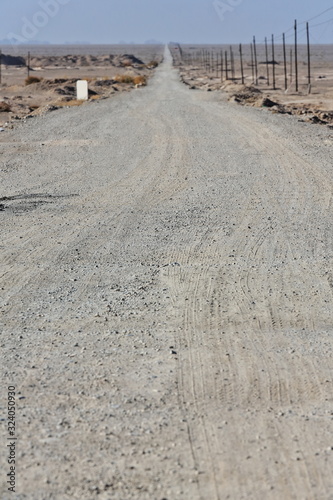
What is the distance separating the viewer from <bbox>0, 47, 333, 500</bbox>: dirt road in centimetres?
452

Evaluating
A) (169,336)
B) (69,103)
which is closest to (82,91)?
(69,103)

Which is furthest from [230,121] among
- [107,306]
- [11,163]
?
[107,306]

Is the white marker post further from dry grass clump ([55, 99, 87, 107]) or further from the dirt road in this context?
the dirt road

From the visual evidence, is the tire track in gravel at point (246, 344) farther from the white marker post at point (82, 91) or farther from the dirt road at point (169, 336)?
the white marker post at point (82, 91)

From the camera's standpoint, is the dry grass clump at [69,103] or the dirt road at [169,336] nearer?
the dirt road at [169,336]

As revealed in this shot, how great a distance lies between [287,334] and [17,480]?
3009 mm

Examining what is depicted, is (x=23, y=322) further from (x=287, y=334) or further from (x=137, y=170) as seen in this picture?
(x=137, y=170)

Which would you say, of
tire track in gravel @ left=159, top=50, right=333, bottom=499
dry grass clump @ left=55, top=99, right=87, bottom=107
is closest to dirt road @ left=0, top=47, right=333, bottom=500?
tire track in gravel @ left=159, top=50, right=333, bottom=499

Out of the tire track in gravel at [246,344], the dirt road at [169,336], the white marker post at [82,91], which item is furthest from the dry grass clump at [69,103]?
the tire track in gravel at [246,344]

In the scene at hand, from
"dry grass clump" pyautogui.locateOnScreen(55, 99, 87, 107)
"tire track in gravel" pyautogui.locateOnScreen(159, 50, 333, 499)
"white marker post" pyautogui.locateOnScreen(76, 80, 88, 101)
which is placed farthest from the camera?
"white marker post" pyautogui.locateOnScreen(76, 80, 88, 101)

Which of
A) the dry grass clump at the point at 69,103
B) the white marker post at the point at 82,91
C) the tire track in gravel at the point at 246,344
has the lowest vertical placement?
the tire track in gravel at the point at 246,344

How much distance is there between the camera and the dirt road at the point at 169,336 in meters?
4.52

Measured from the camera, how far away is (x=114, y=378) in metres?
5.80

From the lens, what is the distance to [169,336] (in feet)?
22.0
